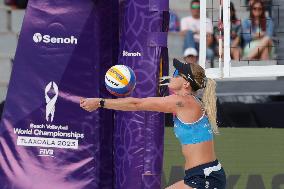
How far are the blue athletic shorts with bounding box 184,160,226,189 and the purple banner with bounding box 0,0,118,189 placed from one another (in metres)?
2.02

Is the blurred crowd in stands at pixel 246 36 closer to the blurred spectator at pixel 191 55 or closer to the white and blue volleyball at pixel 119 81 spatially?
the blurred spectator at pixel 191 55

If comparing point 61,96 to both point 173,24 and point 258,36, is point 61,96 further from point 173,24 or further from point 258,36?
point 173,24

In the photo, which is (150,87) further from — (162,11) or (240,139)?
(240,139)

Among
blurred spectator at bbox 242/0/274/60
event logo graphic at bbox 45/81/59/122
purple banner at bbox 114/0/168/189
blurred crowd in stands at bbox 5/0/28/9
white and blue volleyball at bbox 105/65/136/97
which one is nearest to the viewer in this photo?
white and blue volleyball at bbox 105/65/136/97

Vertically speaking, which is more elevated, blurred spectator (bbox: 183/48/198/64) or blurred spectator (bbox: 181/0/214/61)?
blurred spectator (bbox: 181/0/214/61)

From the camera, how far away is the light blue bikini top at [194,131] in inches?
280

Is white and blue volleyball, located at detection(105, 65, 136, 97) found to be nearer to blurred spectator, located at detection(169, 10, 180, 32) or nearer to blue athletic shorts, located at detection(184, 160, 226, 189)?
blue athletic shorts, located at detection(184, 160, 226, 189)

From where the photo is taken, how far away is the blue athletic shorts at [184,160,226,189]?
704 cm

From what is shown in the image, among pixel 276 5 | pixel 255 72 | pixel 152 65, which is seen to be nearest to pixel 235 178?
pixel 255 72

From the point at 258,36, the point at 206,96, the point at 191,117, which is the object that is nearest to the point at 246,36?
the point at 258,36

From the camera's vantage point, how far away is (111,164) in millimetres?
9031

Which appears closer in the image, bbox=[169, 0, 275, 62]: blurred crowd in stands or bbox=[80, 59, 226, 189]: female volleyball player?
bbox=[80, 59, 226, 189]: female volleyball player

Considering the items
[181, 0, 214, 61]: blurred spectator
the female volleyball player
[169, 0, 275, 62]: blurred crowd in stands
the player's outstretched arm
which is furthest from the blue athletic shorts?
[181, 0, 214, 61]: blurred spectator

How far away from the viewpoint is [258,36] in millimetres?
11148
